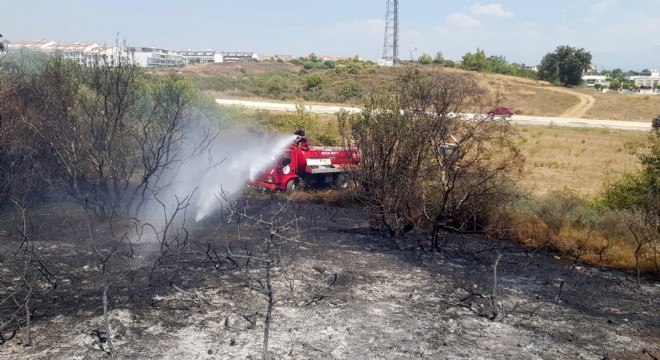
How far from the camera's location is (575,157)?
29.2m

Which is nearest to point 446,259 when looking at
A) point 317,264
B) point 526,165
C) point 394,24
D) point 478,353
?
point 317,264

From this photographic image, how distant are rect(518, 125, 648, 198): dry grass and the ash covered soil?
Result: 9.02 meters

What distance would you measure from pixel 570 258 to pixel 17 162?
15.7 metres

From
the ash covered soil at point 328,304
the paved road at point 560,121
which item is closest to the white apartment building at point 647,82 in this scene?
the paved road at point 560,121

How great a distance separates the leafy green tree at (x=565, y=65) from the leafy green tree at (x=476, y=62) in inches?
295

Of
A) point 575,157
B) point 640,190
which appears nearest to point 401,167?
point 640,190

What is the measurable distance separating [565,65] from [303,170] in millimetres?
57188

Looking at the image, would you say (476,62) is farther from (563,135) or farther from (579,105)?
(563,135)

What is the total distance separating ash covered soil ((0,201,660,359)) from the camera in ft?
26.5

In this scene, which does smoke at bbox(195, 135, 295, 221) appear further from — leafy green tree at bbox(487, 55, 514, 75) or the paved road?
leafy green tree at bbox(487, 55, 514, 75)

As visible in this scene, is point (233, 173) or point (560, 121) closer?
point (233, 173)

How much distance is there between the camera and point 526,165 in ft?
89.6

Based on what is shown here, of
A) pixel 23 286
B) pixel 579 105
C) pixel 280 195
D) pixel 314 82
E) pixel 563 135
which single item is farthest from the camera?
Result: pixel 314 82

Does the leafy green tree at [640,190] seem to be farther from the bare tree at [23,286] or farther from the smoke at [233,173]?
the bare tree at [23,286]
